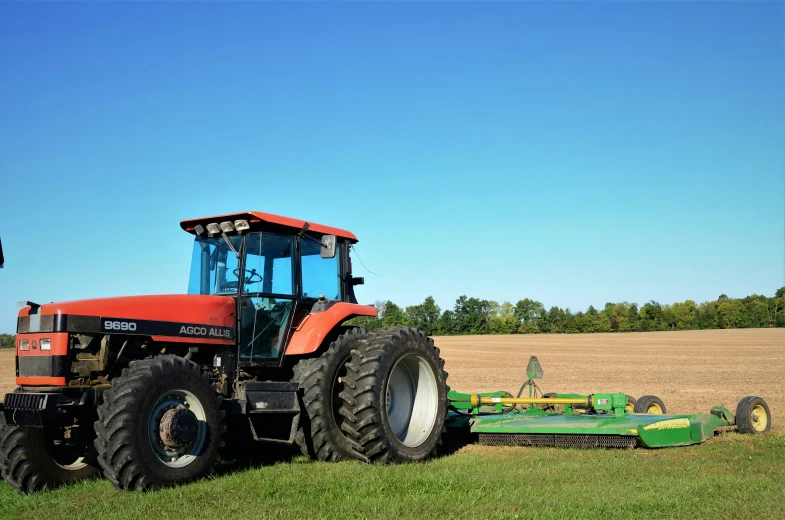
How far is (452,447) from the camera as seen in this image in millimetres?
9758

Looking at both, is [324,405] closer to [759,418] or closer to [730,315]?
[759,418]

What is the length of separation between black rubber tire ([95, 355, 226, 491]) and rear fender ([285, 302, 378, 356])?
168 cm

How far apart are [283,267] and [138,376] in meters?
2.52

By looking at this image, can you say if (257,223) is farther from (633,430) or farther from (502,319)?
(502,319)

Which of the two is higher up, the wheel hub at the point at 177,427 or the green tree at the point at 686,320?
the green tree at the point at 686,320

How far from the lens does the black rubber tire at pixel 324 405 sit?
27.3 ft

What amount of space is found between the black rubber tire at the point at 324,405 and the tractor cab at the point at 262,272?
0.51m

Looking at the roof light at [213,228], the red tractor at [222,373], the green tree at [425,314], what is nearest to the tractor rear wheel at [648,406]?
the red tractor at [222,373]

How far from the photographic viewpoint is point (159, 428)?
6895mm

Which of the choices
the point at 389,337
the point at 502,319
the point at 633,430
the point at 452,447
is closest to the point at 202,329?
the point at 389,337

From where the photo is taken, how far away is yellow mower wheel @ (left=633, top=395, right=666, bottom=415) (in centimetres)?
1131

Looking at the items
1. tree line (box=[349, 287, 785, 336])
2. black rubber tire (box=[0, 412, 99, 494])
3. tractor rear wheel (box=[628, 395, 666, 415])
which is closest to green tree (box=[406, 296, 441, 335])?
tree line (box=[349, 287, 785, 336])

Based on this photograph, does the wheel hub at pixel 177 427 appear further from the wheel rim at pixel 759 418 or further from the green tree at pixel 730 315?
the green tree at pixel 730 315

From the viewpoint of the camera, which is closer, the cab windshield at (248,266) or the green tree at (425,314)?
the cab windshield at (248,266)
